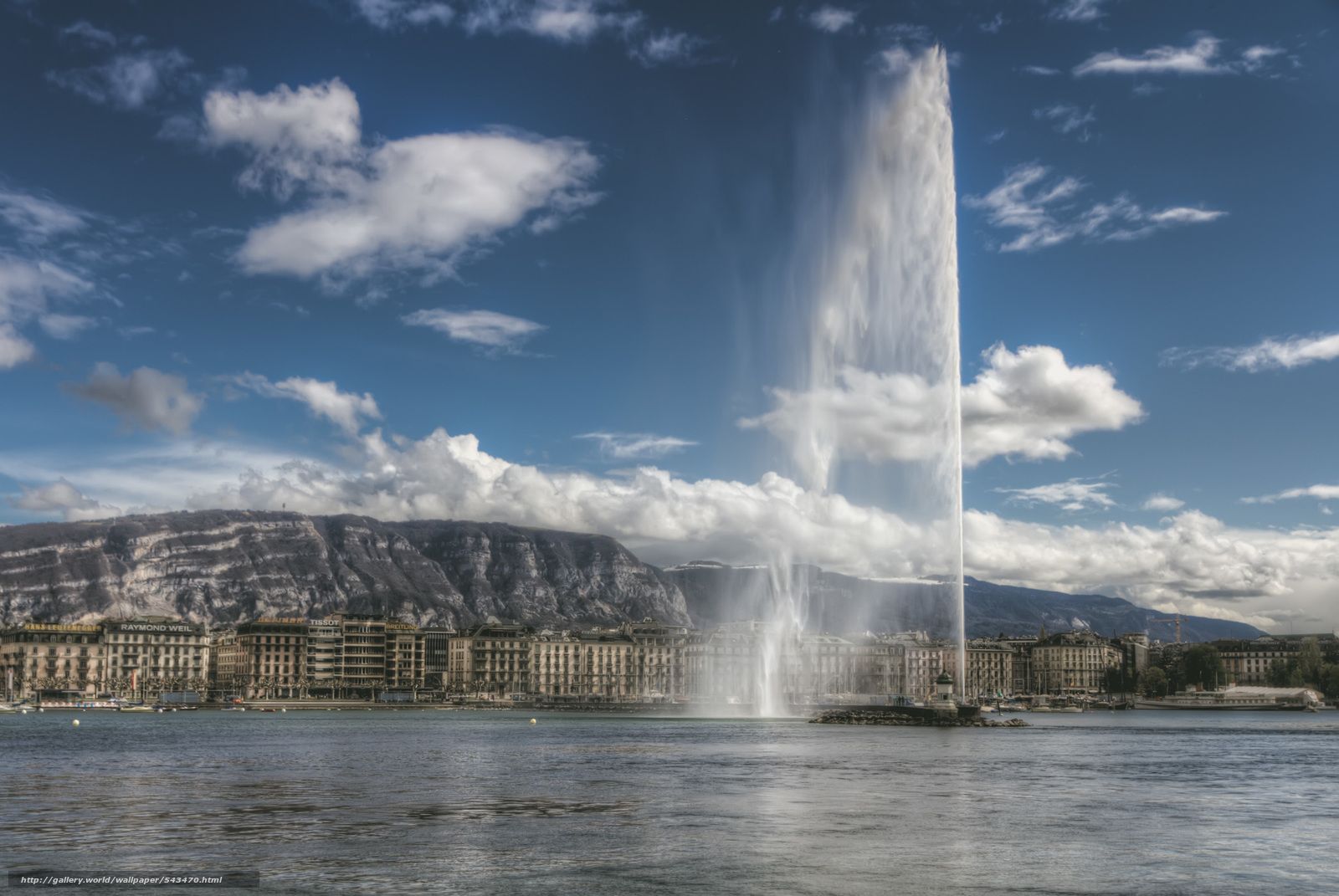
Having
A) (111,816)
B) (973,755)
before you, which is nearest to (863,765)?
(973,755)

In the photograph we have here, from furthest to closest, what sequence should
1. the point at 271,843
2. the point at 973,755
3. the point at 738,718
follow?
1. the point at 738,718
2. the point at 973,755
3. the point at 271,843

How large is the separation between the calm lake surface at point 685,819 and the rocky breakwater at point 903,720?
49706 mm

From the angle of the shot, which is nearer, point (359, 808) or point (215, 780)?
point (359, 808)

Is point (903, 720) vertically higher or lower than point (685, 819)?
lower

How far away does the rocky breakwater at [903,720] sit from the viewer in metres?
134

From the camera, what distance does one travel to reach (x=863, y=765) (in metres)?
68.4

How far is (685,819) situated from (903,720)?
102625mm

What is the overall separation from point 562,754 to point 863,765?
2085 cm

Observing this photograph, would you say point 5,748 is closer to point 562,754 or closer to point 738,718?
point 562,754

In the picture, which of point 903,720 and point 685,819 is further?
point 903,720

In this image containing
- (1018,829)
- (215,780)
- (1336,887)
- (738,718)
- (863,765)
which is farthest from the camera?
(738,718)

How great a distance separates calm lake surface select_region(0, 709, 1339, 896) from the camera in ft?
98.7

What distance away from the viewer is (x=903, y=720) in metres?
139

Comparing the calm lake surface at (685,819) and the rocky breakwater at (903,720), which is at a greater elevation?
the calm lake surface at (685,819)
